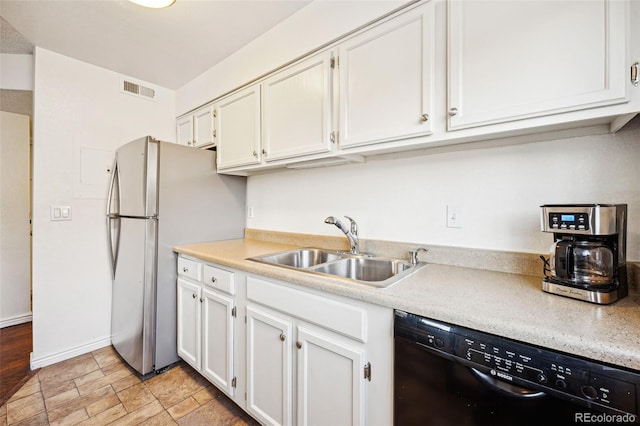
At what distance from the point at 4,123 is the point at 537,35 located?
4.31 metres

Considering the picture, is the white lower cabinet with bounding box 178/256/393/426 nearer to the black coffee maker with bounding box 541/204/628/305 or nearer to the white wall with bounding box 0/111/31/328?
the black coffee maker with bounding box 541/204/628/305

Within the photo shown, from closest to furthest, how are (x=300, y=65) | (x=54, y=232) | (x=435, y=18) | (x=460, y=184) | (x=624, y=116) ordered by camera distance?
(x=624, y=116), (x=435, y=18), (x=460, y=184), (x=300, y=65), (x=54, y=232)

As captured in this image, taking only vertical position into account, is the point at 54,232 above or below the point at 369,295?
above

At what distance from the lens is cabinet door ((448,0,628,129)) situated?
2.69ft

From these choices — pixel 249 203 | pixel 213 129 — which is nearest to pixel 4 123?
pixel 213 129

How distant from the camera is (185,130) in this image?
263 centimetres

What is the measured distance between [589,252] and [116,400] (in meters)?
2.49

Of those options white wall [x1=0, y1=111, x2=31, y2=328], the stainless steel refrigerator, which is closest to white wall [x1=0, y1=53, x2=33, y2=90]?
white wall [x1=0, y1=111, x2=31, y2=328]

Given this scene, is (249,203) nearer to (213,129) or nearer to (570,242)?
(213,129)

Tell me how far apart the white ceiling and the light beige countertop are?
1.63 metres

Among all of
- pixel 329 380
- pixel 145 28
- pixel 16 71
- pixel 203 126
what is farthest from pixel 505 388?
pixel 16 71

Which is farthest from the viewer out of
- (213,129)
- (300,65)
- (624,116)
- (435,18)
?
(213,129)

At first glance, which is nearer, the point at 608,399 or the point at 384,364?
the point at 608,399

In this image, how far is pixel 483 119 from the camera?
1.03 metres
